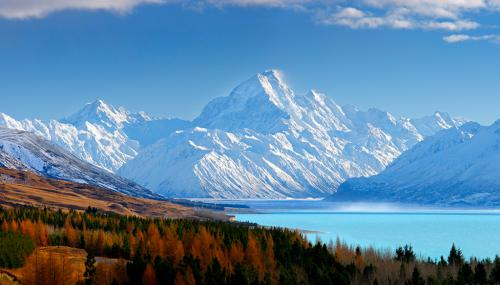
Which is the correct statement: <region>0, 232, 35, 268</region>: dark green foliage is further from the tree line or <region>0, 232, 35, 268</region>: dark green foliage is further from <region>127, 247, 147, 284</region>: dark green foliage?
<region>127, 247, 147, 284</region>: dark green foliage

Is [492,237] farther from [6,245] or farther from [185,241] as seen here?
[6,245]

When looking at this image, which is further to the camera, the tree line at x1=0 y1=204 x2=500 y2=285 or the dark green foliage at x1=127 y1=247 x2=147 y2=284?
the dark green foliage at x1=127 y1=247 x2=147 y2=284

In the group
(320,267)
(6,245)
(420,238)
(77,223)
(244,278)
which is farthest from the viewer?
(420,238)

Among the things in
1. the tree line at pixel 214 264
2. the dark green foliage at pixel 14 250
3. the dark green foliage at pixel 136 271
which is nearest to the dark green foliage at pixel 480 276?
the tree line at pixel 214 264

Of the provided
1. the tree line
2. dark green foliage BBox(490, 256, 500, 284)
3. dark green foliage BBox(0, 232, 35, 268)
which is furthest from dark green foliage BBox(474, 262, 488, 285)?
dark green foliage BBox(0, 232, 35, 268)

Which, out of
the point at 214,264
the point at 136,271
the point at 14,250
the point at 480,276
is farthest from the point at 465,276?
the point at 14,250

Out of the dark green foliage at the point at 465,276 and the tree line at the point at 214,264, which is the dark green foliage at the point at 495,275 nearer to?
the tree line at the point at 214,264

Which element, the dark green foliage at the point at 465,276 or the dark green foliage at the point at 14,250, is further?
the dark green foliage at the point at 465,276

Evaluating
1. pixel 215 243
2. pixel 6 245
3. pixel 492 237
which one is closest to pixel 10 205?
pixel 492 237
